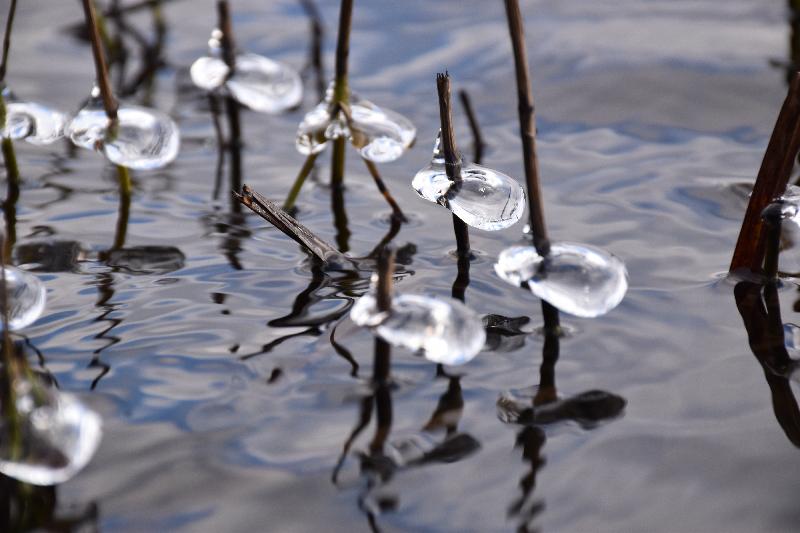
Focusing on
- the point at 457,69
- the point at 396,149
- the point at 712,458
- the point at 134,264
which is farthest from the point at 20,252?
the point at 457,69

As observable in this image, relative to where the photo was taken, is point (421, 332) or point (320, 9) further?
point (320, 9)

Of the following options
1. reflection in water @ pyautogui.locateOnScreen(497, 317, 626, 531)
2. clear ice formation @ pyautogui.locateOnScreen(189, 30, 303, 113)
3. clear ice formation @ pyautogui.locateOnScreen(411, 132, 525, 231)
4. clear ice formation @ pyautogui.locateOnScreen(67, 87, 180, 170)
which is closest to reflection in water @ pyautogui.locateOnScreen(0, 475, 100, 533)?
reflection in water @ pyautogui.locateOnScreen(497, 317, 626, 531)

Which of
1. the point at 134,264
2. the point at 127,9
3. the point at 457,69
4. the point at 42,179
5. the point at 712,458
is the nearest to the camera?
the point at 712,458

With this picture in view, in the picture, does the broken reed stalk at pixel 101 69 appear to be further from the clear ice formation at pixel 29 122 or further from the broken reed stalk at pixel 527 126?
the broken reed stalk at pixel 527 126

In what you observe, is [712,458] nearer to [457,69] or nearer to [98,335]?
[98,335]

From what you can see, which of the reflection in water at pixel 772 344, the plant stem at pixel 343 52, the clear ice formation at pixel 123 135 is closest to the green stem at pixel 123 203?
the clear ice formation at pixel 123 135

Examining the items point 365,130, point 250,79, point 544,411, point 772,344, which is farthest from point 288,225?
point 772,344

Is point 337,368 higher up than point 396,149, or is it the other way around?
point 396,149

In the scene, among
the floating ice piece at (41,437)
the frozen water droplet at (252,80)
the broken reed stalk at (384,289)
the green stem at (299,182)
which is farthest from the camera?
the frozen water droplet at (252,80)
